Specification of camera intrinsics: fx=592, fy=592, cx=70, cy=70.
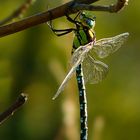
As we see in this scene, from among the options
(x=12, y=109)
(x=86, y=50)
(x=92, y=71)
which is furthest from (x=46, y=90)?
(x=12, y=109)

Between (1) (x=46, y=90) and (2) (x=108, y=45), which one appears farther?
(1) (x=46, y=90)

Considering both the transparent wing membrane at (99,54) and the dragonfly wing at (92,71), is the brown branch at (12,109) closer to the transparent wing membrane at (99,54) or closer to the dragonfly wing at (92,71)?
the transparent wing membrane at (99,54)

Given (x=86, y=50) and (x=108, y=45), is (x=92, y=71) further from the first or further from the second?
(x=86, y=50)

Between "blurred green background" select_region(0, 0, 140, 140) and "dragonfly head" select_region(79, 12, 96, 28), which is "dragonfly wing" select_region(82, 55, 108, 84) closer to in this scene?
→ "dragonfly head" select_region(79, 12, 96, 28)

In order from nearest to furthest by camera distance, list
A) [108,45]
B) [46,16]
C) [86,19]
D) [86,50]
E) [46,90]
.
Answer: [46,16]
[86,19]
[86,50]
[108,45]
[46,90]

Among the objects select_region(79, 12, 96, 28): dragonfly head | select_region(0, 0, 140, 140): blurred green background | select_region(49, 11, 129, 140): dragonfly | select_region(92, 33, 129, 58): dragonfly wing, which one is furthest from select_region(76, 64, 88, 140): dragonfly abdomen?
select_region(0, 0, 140, 140): blurred green background

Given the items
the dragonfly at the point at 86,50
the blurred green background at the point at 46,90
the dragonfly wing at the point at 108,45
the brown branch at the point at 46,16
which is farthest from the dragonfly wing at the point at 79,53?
the blurred green background at the point at 46,90

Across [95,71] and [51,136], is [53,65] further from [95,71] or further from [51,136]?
[95,71]
